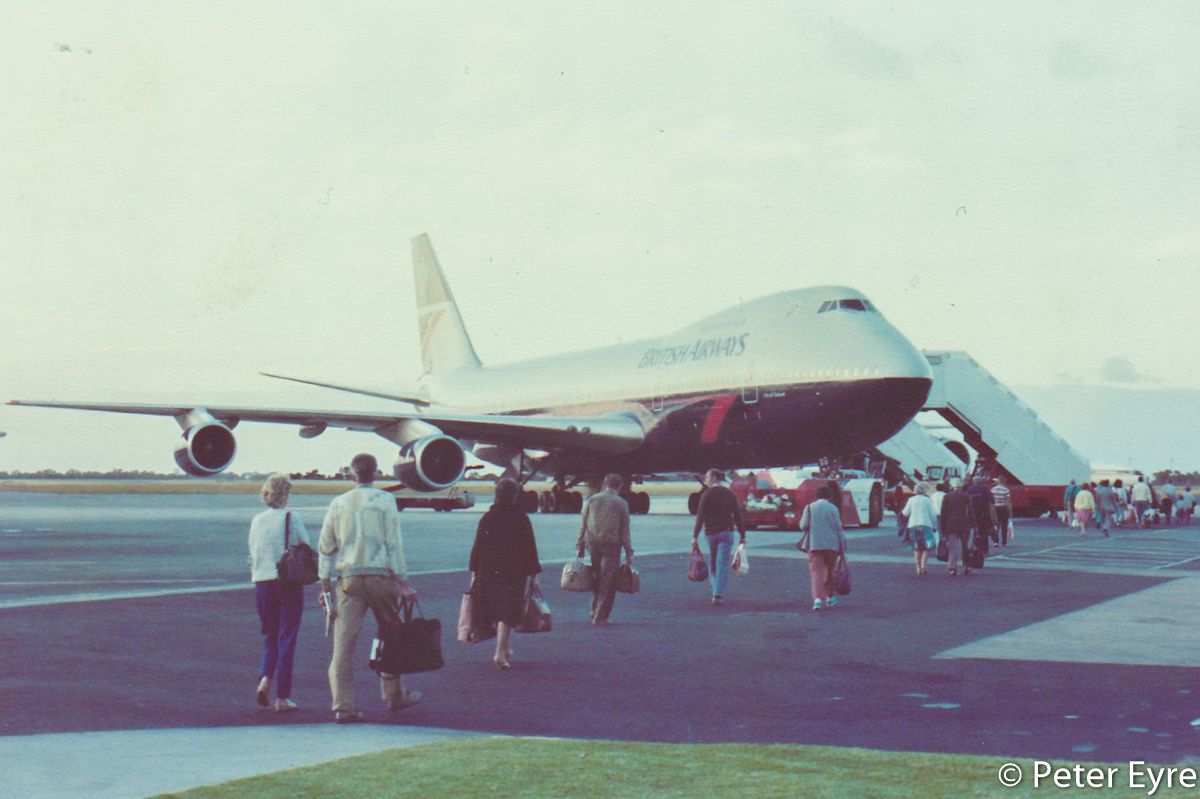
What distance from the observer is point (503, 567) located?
10781mm

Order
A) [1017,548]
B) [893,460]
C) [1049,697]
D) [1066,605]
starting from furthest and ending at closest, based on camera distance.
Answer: [893,460] < [1017,548] < [1066,605] < [1049,697]

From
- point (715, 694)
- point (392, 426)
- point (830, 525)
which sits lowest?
point (715, 694)

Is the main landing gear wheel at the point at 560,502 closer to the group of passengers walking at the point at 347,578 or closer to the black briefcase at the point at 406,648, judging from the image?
the group of passengers walking at the point at 347,578

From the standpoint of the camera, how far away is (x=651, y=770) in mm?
6539

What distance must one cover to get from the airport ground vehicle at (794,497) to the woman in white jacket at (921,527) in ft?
→ 33.8

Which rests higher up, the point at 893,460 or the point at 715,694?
the point at 893,460

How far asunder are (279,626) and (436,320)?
1622 inches

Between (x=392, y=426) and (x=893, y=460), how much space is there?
63.3 ft

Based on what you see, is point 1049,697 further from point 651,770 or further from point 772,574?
Answer: point 772,574

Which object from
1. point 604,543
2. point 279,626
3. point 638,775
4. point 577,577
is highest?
point 604,543

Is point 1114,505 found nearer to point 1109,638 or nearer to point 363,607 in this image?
point 1109,638

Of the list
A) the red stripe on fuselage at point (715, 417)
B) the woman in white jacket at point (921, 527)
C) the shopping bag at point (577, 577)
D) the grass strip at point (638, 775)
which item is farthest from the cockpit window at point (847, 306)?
the grass strip at point (638, 775)

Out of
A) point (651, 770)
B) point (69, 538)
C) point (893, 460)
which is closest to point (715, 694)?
point (651, 770)

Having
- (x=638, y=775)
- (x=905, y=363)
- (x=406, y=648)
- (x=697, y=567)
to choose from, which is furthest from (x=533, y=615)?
(x=905, y=363)
